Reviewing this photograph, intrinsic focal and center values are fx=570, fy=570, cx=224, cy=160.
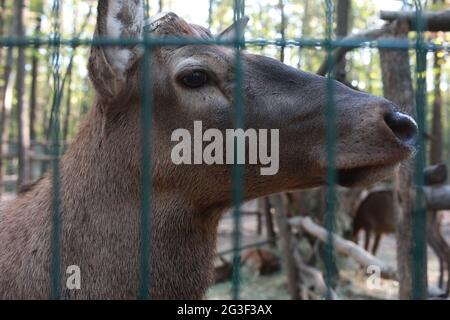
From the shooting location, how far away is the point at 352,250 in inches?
262

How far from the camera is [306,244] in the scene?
30.3 ft

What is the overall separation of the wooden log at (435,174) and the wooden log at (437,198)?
122mm

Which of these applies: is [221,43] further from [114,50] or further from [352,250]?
[352,250]

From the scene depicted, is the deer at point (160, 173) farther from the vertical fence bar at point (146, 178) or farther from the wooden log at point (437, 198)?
the wooden log at point (437, 198)

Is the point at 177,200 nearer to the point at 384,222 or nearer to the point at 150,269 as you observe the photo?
the point at 150,269

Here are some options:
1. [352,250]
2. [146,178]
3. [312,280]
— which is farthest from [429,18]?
[312,280]

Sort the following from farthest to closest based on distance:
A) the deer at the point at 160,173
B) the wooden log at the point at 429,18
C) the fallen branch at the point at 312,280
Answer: the fallen branch at the point at 312,280 < the wooden log at the point at 429,18 < the deer at the point at 160,173

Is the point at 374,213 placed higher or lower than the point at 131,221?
lower

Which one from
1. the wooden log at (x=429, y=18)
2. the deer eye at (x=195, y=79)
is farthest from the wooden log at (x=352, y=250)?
the deer eye at (x=195, y=79)

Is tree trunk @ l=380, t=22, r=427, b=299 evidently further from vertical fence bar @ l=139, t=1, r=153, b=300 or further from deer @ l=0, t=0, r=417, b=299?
vertical fence bar @ l=139, t=1, r=153, b=300

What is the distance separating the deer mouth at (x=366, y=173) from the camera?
8.70 ft

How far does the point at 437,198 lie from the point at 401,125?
2.06m

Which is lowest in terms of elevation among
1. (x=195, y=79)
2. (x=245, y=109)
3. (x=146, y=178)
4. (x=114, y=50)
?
(x=146, y=178)
